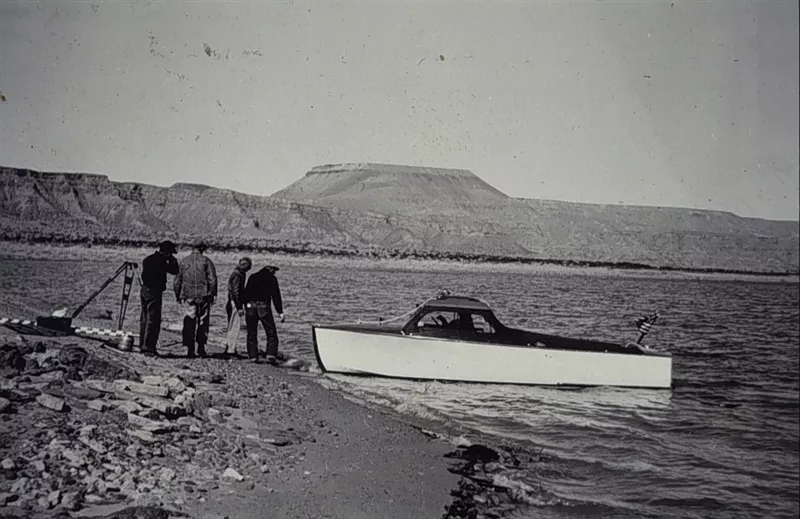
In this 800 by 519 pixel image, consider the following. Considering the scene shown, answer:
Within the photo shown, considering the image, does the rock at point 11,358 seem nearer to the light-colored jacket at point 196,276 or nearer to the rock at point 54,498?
the light-colored jacket at point 196,276

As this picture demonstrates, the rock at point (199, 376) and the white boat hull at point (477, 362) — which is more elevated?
the white boat hull at point (477, 362)

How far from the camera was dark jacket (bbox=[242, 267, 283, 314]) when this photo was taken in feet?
14.5

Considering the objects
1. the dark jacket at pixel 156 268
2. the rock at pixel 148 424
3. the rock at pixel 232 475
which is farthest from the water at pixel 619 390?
the rock at pixel 232 475

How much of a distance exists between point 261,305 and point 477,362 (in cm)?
147

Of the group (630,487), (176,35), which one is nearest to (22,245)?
(176,35)

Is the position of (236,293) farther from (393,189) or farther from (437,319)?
(437,319)

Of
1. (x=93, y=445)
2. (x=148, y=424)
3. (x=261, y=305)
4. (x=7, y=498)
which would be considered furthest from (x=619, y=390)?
(x=7, y=498)

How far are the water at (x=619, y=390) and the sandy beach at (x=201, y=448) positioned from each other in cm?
36

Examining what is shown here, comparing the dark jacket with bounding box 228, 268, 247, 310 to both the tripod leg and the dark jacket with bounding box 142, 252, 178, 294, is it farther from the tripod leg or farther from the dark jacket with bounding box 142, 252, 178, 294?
the tripod leg

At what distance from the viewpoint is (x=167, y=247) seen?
441 cm

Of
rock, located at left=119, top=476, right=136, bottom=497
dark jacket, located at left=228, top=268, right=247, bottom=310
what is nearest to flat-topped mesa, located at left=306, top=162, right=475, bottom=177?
dark jacket, located at left=228, top=268, right=247, bottom=310

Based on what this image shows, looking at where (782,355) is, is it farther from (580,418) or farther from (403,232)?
(403,232)

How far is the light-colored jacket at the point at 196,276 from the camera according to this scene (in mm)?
4395

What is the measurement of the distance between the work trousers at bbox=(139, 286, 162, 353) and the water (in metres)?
0.06
